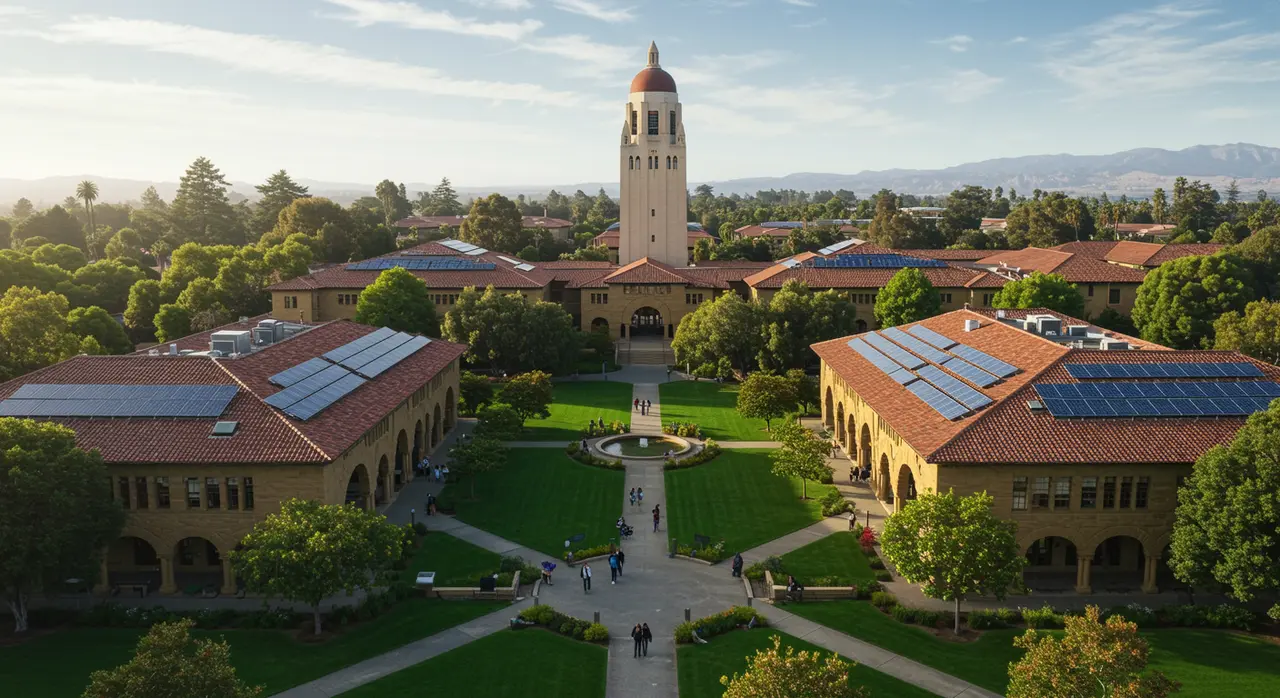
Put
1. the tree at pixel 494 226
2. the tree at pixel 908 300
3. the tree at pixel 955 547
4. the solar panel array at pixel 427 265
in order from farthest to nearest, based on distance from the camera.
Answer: the tree at pixel 494 226, the solar panel array at pixel 427 265, the tree at pixel 908 300, the tree at pixel 955 547

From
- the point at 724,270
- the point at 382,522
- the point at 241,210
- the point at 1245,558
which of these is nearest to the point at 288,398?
the point at 382,522

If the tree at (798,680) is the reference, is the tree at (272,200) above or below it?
above

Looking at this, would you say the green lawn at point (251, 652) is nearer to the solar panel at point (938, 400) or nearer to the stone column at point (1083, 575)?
the solar panel at point (938, 400)

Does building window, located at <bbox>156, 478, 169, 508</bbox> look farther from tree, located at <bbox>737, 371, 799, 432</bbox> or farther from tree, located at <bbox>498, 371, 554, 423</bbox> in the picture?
tree, located at <bbox>737, 371, 799, 432</bbox>

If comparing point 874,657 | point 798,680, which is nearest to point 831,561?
point 874,657

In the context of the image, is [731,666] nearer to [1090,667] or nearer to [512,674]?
[512,674]

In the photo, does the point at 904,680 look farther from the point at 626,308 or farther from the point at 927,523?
the point at 626,308

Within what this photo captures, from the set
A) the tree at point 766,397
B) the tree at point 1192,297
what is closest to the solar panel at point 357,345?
the tree at point 766,397
